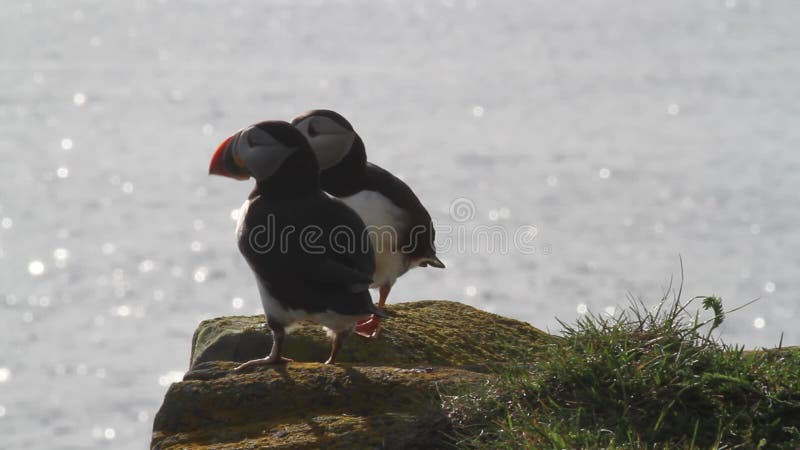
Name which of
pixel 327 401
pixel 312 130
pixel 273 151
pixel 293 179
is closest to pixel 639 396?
pixel 327 401

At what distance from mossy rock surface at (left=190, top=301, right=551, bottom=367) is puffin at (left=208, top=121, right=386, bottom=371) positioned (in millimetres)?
331

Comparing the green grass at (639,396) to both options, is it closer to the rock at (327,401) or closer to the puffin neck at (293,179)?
the rock at (327,401)

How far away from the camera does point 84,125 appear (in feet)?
178

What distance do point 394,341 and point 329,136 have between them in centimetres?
146

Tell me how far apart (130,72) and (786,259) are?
4684cm

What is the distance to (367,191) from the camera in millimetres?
7340

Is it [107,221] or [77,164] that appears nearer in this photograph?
[107,221]

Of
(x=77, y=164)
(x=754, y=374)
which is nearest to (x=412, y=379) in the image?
(x=754, y=374)

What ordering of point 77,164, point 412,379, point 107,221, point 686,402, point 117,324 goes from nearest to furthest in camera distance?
point 686,402, point 412,379, point 117,324, point 107,221, point 77,164

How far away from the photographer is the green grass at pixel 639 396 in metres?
4.79

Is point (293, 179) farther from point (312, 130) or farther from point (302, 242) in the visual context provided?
point (312, 130)

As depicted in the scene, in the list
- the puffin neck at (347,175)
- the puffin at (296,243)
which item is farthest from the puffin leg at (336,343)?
the puffin neck at (347,175)

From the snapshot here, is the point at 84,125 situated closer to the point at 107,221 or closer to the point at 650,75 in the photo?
the point at 107,221

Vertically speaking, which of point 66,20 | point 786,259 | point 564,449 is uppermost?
point 66,20
